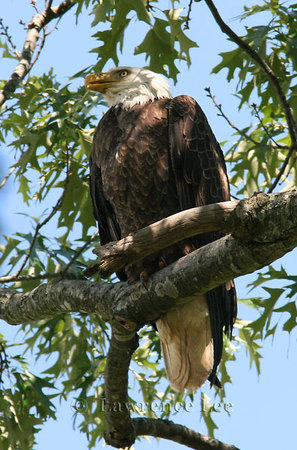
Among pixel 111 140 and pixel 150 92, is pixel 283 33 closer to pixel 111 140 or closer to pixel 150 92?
pixel 150 92

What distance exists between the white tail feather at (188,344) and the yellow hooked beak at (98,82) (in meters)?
1.63

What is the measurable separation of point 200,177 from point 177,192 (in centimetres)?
A: 16

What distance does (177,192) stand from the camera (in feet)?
11.6

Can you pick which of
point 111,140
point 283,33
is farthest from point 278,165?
point 111,140

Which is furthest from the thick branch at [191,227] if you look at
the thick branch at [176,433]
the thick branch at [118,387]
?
the thick branch at [176,433]

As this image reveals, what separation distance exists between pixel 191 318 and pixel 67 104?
1.70 meters

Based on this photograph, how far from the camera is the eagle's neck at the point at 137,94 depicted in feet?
13.3

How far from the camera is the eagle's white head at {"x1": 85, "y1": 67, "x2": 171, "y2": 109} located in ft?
13.5

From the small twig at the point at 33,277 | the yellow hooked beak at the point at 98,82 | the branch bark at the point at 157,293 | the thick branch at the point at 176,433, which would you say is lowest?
the thick branch at the point at 176,433

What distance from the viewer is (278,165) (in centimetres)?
442

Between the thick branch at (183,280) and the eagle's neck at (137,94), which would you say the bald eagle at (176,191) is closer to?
the eagle's neck at (137,94)

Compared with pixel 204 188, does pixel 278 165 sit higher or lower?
higher

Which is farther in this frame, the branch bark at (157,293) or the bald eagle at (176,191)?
the bald eagle at (176,191)

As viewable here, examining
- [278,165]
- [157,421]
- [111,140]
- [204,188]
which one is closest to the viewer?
[157,421]
